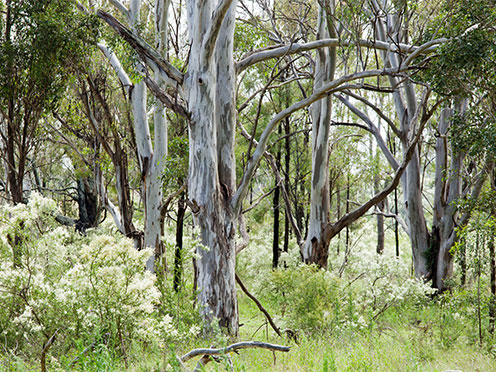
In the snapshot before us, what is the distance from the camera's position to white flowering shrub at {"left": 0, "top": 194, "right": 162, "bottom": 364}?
136 inches

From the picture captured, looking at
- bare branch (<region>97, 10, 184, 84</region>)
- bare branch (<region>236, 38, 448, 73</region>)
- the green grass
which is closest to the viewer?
the green grass

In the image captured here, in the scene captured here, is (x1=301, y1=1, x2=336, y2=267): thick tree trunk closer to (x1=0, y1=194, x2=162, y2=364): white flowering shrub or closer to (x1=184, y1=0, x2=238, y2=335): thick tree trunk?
(x1=184, y1=0, x2=238, y2=335): thick tree trunk

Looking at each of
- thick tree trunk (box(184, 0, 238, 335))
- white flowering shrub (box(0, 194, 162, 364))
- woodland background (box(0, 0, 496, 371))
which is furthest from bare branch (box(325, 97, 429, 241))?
white flowering shrub (box(0, 194, 162, 364))

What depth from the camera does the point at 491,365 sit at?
457 cm

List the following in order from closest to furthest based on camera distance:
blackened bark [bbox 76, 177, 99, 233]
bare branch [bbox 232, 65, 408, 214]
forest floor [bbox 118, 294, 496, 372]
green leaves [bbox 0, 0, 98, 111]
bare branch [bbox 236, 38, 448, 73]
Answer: forest floor [bbox 118, 294, 496, 372], bare branch [bbox 232, 65, 408, 214], bare branch [bbox 236, 38, 448, 73], green leaves [bbox 0, 0, 98, 111], blackened bark [bbox 76, 177, 99, 233]

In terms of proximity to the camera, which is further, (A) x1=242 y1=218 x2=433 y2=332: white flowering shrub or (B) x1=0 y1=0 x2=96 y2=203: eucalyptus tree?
(B) x1=0 y1=0 x2=96 y2=203: eucalyptus tree

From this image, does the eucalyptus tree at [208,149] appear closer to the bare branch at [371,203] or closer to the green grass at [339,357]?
the green grass at [339,357]

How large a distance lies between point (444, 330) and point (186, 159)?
4629mm

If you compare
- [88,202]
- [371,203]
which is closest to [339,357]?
[371,203]

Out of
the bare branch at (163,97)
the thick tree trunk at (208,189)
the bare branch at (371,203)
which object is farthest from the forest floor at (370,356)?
the bare branch at (371,203)

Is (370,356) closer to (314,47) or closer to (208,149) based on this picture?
(208,149)

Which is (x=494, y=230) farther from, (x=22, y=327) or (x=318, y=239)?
(x=22, y=327)

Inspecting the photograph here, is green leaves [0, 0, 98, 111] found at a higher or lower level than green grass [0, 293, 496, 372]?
higher

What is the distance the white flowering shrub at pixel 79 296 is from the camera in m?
3.46
